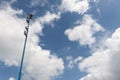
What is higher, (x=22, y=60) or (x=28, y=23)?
(x=28, y=23)

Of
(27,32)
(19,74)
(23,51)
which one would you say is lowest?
(19,74)

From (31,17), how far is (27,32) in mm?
5684

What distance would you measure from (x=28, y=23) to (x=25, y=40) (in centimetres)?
694

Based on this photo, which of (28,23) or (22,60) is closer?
(22,60)

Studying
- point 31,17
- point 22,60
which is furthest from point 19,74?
point 31,17

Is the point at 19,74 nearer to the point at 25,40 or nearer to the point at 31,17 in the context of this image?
the point at 25,40

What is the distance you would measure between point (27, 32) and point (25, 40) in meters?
3.19

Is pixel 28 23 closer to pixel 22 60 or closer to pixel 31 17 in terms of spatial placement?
pixel 31 17

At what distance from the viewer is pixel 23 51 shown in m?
113

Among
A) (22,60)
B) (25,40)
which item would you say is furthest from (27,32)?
(22,60)

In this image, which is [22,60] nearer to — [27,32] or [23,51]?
[23,51]

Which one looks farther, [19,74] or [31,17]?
[31,17]

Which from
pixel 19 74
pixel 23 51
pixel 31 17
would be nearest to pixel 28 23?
pixel 31 17

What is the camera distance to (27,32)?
117 metres
